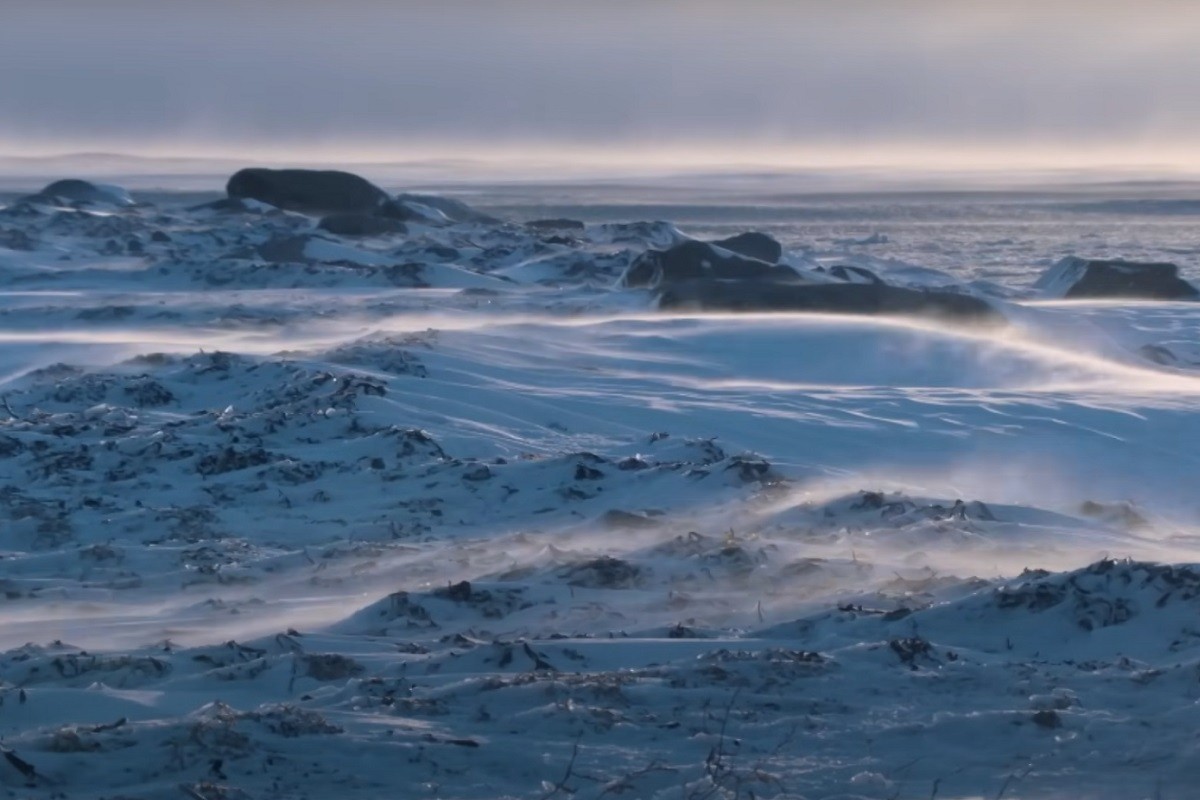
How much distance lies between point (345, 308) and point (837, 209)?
109 ft

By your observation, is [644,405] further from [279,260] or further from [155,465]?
[279,260]

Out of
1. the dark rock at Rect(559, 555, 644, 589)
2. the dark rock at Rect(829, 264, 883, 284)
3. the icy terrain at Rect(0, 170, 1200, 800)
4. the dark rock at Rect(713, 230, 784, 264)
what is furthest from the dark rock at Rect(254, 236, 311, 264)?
the dark rock at Rect(559, 555, 644, 589)

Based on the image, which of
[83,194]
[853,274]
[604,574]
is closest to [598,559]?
[604,574]

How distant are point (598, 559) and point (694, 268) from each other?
12546mm

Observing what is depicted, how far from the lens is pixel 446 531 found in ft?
22.2

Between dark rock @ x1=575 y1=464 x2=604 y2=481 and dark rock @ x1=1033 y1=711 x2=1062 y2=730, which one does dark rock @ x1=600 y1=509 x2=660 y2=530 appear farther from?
dark rock @ x1=1033 y1=711 x2=1062 y2=730

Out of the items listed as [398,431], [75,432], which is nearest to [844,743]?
[398,431]

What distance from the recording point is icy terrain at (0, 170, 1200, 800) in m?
3.87

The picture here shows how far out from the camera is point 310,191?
2956 cm

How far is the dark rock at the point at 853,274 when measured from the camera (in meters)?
19.8

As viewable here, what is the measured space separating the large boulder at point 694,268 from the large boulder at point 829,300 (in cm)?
181

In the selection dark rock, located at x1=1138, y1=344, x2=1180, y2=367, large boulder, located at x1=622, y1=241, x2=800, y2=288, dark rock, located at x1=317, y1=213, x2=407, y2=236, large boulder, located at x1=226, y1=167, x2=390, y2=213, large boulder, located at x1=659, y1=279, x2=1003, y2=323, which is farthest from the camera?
large boulder, located at x1=226, y1=167, x2=390, y2=213

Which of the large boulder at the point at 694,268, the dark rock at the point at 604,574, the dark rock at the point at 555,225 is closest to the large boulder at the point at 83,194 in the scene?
the dark rock at the point at 555,225

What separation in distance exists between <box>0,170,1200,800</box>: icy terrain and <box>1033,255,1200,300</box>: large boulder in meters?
4.90
